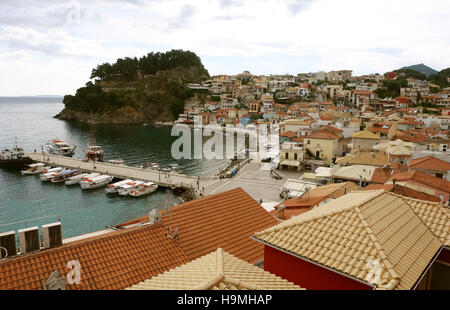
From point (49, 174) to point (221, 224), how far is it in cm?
3207

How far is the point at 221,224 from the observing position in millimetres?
9461

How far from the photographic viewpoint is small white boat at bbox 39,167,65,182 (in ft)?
113

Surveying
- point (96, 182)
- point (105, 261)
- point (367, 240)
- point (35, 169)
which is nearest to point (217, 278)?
point (367, 240)

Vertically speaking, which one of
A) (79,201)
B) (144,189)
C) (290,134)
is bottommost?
(79,201)

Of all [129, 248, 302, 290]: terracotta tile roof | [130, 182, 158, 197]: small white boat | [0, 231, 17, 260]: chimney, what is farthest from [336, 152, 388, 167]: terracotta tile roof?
[0, 231, 17, 260]: chimney

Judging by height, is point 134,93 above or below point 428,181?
above

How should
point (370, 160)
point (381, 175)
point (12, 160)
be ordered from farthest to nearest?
1. point (12, 160)
2. point (370, 160)
3. point (381, 175)

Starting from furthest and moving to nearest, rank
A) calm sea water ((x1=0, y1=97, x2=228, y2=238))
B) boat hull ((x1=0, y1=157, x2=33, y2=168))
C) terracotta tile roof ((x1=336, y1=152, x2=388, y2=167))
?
1. boat hull ((x1=0, y1=157, x2=33, y2=168))
2. terracotta tile roof ((x1=336, y1=152, x2=388, y2=167))
3. calm sea water ((x1=0, y1=97, x2=228, y2=238))

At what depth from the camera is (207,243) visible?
28.0ft

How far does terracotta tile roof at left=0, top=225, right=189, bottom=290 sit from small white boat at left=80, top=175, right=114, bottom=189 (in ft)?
87.8

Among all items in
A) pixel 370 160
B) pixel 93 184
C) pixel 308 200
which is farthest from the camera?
pixel 93 184

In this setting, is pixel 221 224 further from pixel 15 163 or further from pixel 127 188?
pixel 15 163

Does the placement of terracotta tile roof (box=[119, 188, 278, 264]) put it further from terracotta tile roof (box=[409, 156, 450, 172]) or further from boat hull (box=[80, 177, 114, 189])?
boat hull (box=[80, 177, 114, 189])
